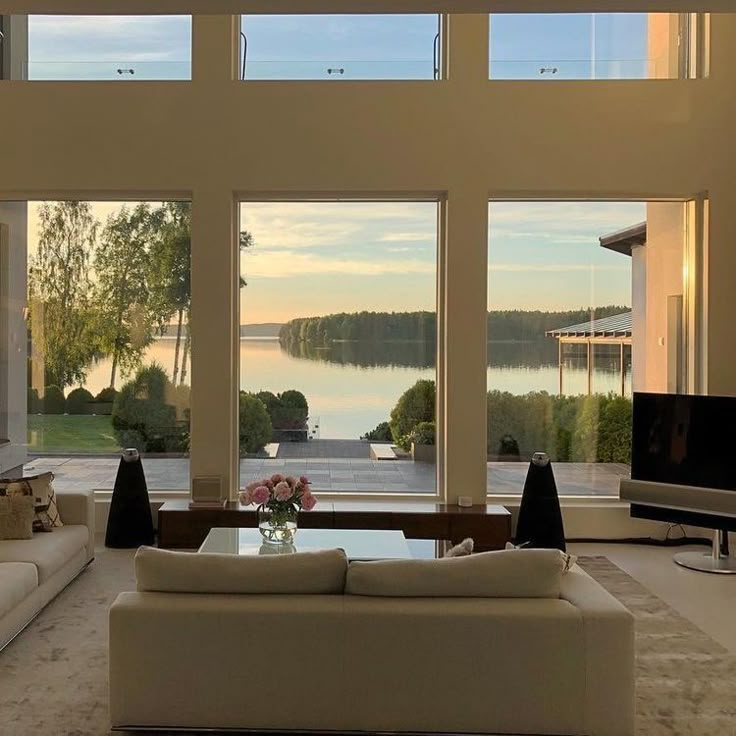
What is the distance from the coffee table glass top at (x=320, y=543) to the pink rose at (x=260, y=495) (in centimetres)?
30

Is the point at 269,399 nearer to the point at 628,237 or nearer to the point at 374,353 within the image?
the point at 374,353

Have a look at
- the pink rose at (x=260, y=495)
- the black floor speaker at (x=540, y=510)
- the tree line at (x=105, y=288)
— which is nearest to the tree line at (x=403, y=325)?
the tree line at (x=105, y=288)

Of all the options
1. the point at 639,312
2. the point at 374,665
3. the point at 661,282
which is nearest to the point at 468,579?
the point at 374,665

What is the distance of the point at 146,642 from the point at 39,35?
581 cm

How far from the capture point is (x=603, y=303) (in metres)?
7.03

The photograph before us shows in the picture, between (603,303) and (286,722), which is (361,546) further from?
(603,303)

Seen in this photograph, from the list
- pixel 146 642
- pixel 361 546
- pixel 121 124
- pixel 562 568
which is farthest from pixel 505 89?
pixel 146 642

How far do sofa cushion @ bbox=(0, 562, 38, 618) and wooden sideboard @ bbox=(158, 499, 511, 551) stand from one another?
1.83 meters

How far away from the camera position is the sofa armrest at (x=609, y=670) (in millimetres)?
3137

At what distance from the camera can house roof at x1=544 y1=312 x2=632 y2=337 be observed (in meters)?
7.02

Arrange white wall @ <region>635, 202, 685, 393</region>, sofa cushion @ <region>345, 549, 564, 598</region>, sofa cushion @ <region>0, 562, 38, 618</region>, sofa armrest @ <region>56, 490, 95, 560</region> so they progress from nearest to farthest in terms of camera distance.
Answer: sofa cushion @ <region>345, 549, 564, 598</region>, sofa cushion @ <region>0, 562, 38, 618</region>, sofa armrest @ <region>56, 490, 95, 560</region>, white wall @ <region>635, 202, 685, 393</region>

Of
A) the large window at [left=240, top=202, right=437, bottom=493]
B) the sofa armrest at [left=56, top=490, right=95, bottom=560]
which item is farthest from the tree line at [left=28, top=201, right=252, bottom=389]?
the sofa armrest at [left=56, top=490, right=95, bottom=560]

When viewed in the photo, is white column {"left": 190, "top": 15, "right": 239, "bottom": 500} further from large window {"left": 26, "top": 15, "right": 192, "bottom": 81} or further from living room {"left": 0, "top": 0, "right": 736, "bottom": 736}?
large window {"left": 26, "top": 15, "right": 192, "bottom": 81}

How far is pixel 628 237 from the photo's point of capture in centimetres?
701
